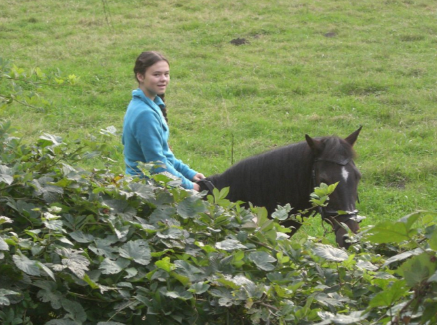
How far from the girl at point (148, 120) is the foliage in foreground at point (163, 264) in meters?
2.31

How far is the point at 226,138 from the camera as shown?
10.5 meters

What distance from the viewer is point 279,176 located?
5.16m

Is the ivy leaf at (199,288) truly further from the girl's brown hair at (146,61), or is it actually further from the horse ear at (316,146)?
the girl's brown hair at (146,61)

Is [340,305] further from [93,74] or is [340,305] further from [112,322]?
[93,74]

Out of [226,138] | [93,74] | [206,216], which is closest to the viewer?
[206,216]

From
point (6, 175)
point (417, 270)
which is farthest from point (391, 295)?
point (6, 175)

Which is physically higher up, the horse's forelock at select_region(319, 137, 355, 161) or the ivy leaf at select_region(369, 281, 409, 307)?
the ivy leaf at select_region(369, 281, 409, 307)

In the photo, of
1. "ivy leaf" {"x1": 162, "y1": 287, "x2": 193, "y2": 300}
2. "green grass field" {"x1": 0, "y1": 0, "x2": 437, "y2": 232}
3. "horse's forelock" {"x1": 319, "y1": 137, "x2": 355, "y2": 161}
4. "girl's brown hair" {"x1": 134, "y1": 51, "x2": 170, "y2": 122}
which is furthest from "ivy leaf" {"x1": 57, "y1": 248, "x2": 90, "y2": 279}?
"green grass field" {"x1": 0, "y1": 0, "x2": 437, "y2": 232}

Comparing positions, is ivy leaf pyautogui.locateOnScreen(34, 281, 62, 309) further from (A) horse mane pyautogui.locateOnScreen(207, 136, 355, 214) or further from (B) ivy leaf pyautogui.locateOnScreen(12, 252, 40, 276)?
(A) horse mane pyautogui.locateOnScreen(207, 136, 355, 214)

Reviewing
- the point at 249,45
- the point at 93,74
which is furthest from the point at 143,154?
the point at 249,45

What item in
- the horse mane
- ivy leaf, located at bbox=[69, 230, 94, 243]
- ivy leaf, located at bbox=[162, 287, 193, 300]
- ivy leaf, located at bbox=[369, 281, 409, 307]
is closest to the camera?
ivy leaf, located at bbox=[369, 281, 409, 307]

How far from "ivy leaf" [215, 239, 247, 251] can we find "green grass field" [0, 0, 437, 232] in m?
4.91

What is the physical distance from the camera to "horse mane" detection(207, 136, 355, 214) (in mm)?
5055

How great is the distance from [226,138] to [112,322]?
858cm
